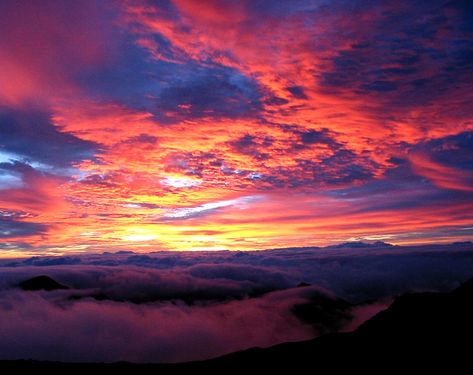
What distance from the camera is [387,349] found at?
2206 inches

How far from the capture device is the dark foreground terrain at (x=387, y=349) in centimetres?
4731

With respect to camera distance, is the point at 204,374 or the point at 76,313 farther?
the point at 76,313

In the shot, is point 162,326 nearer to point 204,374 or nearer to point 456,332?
point 204,374

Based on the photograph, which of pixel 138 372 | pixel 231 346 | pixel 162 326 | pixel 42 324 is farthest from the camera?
pixel 162 326

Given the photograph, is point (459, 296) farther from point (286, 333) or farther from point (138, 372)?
point (286, 333)

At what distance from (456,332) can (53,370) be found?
71199mm

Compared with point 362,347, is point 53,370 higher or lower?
lower

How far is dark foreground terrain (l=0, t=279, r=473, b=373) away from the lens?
47312mm

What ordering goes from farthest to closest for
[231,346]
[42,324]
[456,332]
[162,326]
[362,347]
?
[162,326]
[42,324]
[231,346]
[362,347]
[456,332]

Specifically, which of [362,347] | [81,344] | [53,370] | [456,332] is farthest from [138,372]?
[81,344]

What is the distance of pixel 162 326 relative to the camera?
609ft

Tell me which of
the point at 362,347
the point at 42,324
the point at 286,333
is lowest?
the point at 286,333

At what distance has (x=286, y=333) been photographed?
7569 inches

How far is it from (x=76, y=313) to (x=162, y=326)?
47.0 m
